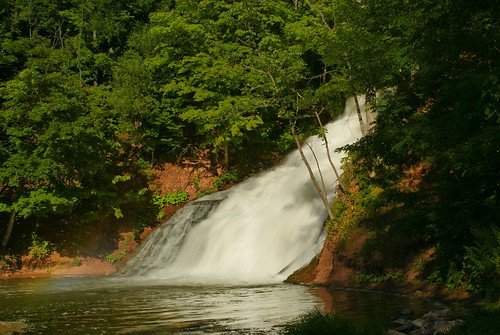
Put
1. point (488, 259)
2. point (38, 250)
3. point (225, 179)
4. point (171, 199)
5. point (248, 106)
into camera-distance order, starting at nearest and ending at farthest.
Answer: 1. point (488, 259)
2. point (248, 106)
3. point (38, 250)
4. point (171, 199)
5. point (225, 179)

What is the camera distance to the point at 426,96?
52.9 ft

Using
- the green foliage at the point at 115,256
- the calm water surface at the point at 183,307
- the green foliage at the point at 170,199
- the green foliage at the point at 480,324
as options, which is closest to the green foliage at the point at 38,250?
the green foliage at the point at 115,256

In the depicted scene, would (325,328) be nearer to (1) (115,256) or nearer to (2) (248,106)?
(2) (248,106)

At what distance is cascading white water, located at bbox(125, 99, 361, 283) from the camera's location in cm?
2273

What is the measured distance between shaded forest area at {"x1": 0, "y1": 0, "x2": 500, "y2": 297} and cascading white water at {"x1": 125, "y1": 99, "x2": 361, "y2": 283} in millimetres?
2789

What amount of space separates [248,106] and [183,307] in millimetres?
8724

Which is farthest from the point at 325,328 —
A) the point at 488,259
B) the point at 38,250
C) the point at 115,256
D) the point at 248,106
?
the point at 38,250

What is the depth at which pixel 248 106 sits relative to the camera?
21.4 meters

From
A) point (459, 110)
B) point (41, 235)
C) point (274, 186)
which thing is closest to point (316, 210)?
point (274, 186)

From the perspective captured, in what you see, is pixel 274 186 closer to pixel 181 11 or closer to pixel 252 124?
pixel 252 124

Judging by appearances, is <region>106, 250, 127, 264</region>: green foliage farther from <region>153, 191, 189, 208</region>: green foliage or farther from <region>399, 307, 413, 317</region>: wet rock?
<region>399, 307, 413, 317</region>: wet rock

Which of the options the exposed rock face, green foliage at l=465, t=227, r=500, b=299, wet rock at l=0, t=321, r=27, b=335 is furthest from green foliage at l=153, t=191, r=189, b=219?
the exposed rock face

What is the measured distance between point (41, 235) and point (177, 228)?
8183mm

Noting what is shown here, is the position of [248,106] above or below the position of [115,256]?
above
